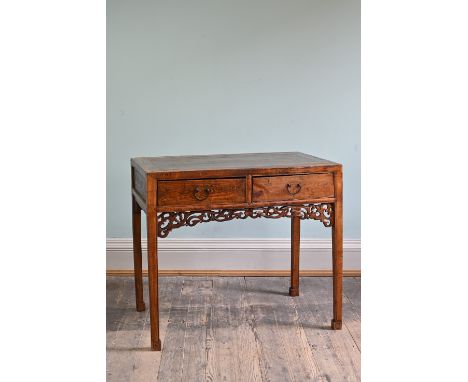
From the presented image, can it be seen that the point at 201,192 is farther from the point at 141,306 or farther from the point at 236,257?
the point at 236,257

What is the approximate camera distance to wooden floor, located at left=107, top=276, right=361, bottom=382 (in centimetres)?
233

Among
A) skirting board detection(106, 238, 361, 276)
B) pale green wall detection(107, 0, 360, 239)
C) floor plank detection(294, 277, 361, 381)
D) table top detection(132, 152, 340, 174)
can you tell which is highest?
pale green wall detection(107, 0, 360, 239)

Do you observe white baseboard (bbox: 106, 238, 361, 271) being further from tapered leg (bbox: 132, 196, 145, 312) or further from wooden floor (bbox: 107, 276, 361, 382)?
tapered leg (bbox: 132, 196, 145, 312)

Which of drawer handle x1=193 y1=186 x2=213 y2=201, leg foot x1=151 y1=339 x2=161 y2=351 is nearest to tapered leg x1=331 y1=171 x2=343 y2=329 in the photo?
drawer handle x1=193 y1=186 x2=213 y2=201

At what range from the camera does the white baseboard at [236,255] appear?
3.62 meters

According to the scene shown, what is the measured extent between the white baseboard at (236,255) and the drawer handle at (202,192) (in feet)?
3.58

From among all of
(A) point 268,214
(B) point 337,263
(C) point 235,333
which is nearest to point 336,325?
(B) point 337,263

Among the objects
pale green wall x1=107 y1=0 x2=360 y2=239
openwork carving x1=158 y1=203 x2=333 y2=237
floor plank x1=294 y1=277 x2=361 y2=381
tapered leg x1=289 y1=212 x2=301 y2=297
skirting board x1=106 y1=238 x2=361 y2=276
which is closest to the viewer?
floor plank x1=294 y1=277 x2=361 y2=381

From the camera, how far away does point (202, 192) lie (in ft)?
8.38

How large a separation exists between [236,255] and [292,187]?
1074mm

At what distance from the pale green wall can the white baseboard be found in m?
0.08

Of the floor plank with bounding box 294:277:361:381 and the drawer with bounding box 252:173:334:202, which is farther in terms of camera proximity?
the drawer with bounding box 252:173:334:202

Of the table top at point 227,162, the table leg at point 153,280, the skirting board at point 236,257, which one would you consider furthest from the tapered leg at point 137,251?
the skirting board at point 236,257

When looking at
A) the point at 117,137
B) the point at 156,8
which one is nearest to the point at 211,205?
the point at 117,137
